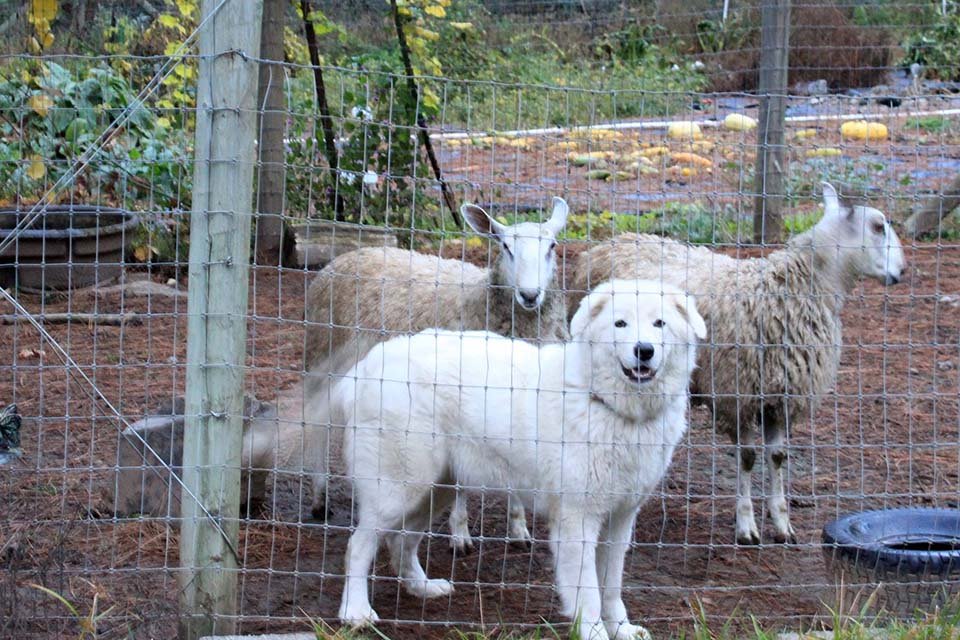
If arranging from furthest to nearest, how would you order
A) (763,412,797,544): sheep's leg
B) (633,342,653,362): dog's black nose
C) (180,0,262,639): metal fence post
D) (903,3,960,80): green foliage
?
(903,3,960,80): green foliage, (763,412,797,544): sheep's leg, (633,342,653,362): dog's black nose, (180,0,262,639): metal fence post

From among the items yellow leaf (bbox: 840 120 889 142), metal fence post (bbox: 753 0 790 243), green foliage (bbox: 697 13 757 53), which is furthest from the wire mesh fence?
green foliage (bbox: 697 13 757 53)

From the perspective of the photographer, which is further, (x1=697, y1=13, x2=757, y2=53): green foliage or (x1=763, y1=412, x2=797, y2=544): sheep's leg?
(x1=697, y1=13, x2=757, y2=53): green foliage

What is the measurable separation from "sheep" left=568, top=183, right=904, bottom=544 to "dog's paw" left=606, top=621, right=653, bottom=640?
131 centimetres

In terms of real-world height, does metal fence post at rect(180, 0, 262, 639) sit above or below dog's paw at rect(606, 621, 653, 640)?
above

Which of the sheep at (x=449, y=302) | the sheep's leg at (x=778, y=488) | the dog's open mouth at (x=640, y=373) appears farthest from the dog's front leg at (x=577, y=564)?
the sheep's leg at (x=778, y=488)

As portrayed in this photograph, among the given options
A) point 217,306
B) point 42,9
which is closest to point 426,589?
point 217,306

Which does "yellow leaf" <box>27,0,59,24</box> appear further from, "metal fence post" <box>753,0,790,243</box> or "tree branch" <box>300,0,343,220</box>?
"metal fence post" <box>753,0,790,243</box>

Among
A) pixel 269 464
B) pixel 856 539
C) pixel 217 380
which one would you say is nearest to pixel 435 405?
pixel 217 380

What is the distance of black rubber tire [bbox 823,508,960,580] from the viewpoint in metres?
4.12

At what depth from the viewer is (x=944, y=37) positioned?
16297mm

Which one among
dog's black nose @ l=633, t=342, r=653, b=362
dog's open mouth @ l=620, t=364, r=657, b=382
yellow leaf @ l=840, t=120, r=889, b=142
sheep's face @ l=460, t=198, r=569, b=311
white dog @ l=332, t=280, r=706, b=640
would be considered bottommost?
white dog @ l=332, t=280, r=706, b=640

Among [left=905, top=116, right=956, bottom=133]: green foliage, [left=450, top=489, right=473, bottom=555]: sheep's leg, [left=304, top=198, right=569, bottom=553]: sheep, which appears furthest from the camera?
[left=905, top=116, right=956, bottom=133]: green foliage

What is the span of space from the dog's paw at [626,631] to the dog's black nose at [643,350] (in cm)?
93

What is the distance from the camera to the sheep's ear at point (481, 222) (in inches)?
217
